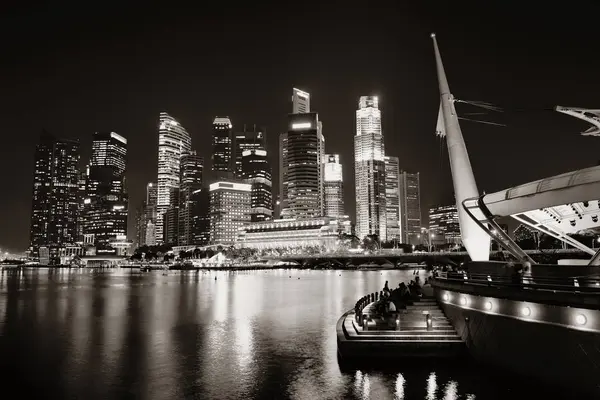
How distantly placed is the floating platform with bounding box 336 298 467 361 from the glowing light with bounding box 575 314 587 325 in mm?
7019

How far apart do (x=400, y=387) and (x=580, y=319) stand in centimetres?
685

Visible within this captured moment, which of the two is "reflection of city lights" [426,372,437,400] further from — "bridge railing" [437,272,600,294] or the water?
"bridge railing" [437,272,600,294]

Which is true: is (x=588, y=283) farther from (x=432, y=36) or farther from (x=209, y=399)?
(x=432, y=36)

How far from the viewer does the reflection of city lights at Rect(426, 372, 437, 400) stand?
17.2m

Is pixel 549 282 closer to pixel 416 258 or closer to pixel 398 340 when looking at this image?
pixel 398 340

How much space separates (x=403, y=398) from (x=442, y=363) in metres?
5.50

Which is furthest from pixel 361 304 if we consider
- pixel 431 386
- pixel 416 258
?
pixel 416 258

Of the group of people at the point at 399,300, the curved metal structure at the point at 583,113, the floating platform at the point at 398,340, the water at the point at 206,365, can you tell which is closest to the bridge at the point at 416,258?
the group of people at the point at 399,300

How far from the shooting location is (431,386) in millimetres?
18312

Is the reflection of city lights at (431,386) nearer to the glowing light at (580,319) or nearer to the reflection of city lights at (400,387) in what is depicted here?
the reflection of city lights at (400,387)

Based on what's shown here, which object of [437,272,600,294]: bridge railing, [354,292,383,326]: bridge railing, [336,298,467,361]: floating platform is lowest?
[336,298,467,361]: floating platform

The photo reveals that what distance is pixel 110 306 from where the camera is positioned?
4906 centimetres

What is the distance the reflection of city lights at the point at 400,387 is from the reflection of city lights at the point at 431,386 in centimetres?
95

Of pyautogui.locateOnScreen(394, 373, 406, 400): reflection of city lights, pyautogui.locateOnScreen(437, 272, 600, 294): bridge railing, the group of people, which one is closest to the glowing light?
pyautogui.locateOnScreen(437, 272, 600, 294): bridge railing
